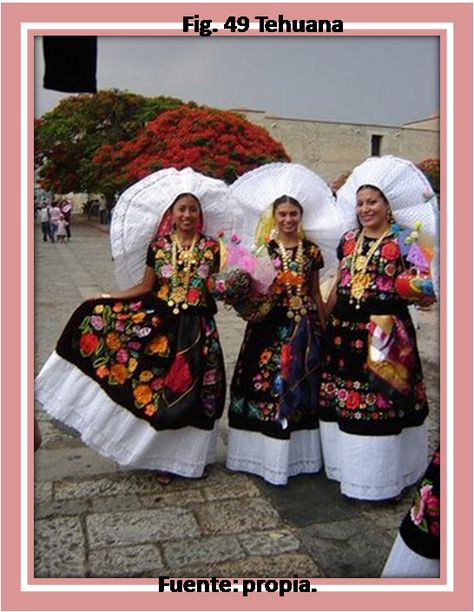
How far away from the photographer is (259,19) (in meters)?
2.77

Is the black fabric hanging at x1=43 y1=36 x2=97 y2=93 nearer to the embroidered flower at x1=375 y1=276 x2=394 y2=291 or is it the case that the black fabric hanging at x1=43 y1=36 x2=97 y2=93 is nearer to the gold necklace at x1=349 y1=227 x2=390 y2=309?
the gold necklace at x1=349 y1=227 x2=390 y2=309

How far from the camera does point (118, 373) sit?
375 centimetres

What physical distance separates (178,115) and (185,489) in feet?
53.1

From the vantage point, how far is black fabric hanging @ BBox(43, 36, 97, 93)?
3.09 meters

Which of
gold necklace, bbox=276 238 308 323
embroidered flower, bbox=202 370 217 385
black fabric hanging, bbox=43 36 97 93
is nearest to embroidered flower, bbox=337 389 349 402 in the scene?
gold necklace, bbox=276 238 308 323

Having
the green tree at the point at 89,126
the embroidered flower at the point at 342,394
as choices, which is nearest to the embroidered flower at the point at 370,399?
the embroidered flower at the point at 342,394

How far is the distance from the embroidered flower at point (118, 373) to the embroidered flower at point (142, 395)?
93 millimetres

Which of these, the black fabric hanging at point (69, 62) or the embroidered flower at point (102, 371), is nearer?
the black fabric hanging at point (69, 62)

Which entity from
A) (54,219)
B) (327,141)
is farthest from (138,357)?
(327,141)

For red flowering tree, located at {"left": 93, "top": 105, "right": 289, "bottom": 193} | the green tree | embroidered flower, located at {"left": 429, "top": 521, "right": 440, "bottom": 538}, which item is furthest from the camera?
the green tree

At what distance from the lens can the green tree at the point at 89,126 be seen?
2386 centimetres

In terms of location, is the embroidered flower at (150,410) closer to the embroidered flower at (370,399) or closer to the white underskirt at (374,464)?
the white underskirt at (374,464)

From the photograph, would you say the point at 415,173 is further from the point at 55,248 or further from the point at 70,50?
the point at 55,248

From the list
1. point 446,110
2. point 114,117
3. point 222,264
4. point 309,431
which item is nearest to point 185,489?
point 309,431
